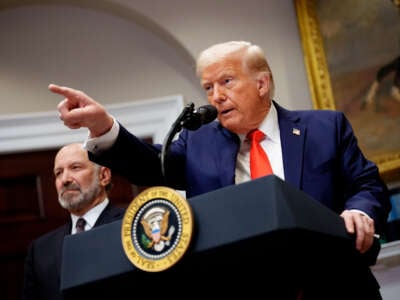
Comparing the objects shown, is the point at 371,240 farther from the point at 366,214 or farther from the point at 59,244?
the point at 59,244

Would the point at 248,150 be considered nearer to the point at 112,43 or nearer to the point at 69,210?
the point at 69,210

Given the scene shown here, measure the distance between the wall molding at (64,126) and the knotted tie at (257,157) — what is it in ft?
6.97

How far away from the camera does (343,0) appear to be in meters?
3.49

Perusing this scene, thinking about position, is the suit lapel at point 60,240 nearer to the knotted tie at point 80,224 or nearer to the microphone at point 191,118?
the knotted tie at point 80,224

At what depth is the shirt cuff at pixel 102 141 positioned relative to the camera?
139 cm

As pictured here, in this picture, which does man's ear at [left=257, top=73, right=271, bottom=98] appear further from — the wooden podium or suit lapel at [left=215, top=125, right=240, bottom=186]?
the wooden podium

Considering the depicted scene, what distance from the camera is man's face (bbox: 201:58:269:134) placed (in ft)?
5.33

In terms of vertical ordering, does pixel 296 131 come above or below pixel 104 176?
above

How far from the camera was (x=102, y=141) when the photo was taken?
55.0 inches

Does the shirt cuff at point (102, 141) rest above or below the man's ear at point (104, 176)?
above

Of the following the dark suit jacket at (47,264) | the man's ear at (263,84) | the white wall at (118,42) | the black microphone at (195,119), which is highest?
the white wall at (118,42)

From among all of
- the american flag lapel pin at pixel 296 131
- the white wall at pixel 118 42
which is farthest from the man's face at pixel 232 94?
the white wall at pixel 118 42

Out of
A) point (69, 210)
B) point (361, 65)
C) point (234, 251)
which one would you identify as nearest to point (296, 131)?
point (234, 251)

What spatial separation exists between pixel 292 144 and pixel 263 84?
0.24 meters
